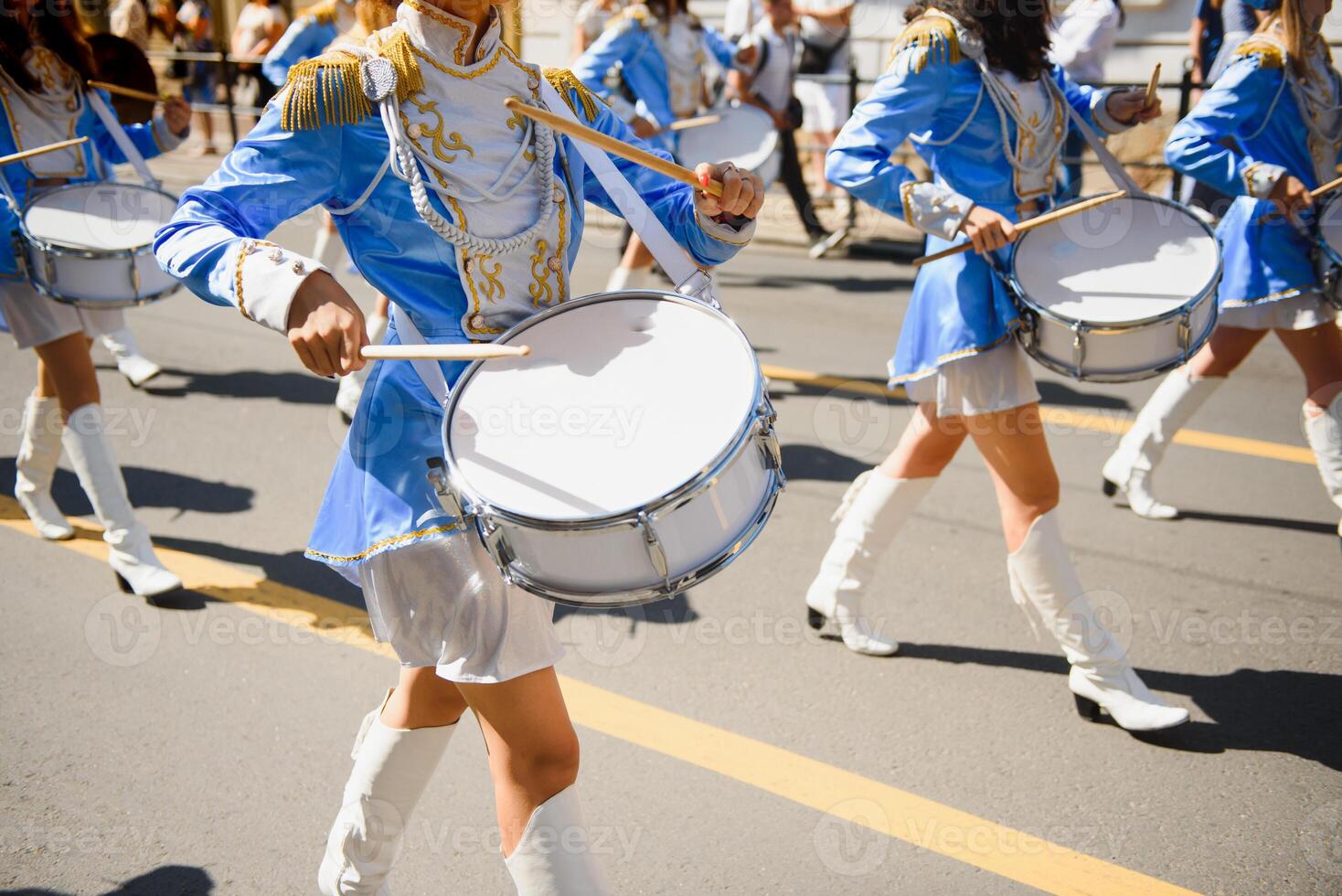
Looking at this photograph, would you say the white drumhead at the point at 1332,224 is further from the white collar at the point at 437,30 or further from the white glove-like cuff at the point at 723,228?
the white collar at the point at 437,30

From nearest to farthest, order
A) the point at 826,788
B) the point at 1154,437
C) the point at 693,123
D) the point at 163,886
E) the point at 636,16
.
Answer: the point at 163,886 < the point at 826,788 < the point at 1154,437 < the point at 693,123 < the point at 636,16

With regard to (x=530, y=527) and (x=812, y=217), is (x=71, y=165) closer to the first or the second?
(x=530, y=527)

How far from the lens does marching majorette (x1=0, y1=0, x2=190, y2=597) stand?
12.0ft

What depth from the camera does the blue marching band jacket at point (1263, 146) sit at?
12.2ft

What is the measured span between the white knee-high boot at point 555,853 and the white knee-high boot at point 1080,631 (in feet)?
4.97

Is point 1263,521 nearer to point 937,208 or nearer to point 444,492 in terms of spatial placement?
point 937,208

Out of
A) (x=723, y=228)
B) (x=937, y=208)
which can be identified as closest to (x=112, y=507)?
(x=723, y=228)

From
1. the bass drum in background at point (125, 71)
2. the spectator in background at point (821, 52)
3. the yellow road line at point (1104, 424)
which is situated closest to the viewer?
the bass drum in background at point (125, 71)

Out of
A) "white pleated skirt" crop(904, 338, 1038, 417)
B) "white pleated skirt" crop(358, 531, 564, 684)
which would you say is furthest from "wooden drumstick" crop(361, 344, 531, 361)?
"white pleated skirt" crop(904, 338, 1038, 417)

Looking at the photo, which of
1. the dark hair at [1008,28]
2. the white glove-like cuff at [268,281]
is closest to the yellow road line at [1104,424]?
the dark hair at [1008,28]

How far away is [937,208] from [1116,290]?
50 cm

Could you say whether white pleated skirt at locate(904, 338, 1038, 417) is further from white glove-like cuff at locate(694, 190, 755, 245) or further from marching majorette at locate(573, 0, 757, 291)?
marching majorette at locate(573, 0, 757, 291)

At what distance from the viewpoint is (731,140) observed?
6.75 metres

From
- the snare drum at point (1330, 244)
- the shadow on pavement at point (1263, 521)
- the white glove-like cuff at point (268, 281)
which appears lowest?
the shadow on pavement at point (1263, 521)
